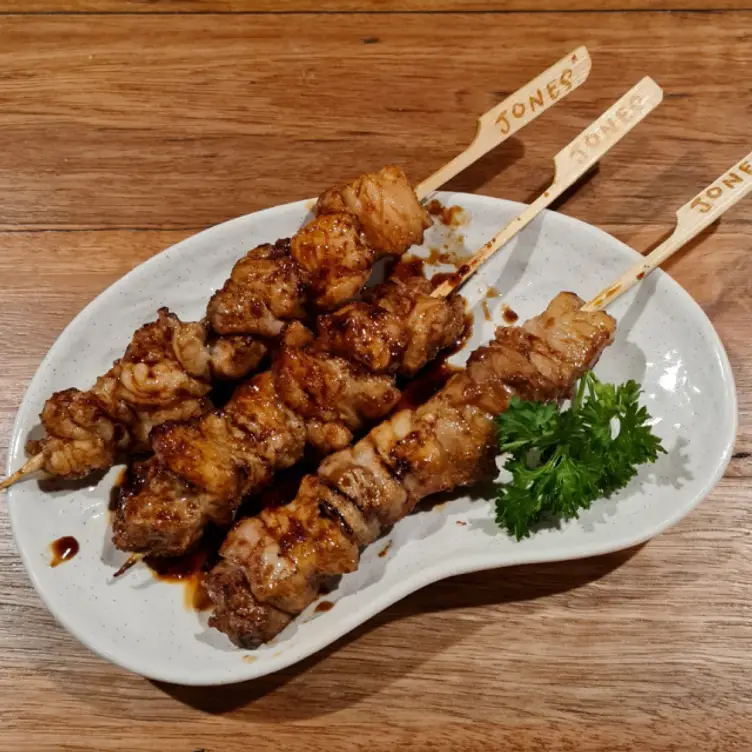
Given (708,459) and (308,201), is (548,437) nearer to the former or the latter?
(708,459)

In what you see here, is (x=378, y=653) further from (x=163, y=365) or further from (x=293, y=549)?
(x=163, y=365)

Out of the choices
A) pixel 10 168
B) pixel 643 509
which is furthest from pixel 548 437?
pixel 10 168

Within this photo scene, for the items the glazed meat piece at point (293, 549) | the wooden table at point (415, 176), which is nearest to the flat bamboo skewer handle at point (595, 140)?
the wooden table at point (415, 176)

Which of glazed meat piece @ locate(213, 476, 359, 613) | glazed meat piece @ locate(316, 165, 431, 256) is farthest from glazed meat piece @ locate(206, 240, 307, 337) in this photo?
glazed meat piece @ locate(213, 476, 359, 613)

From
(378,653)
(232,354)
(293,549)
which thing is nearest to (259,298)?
(232,354)

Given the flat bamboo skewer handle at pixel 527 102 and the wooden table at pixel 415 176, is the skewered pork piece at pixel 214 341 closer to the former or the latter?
the flat bamboo skewer handle at pixel 527 102

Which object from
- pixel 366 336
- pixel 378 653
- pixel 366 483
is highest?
pixel 366 336

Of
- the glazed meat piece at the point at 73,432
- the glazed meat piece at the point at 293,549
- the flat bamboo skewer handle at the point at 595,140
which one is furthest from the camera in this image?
the flat bamboo skewer handle at the point at 595,140
